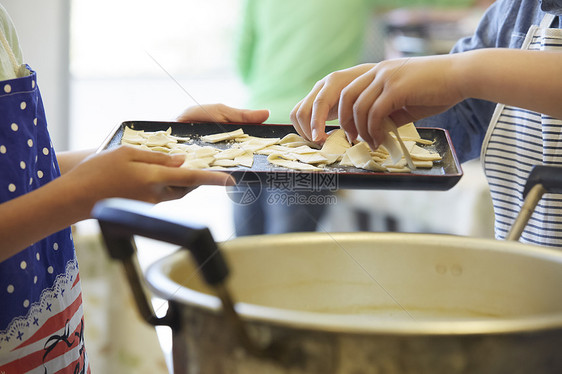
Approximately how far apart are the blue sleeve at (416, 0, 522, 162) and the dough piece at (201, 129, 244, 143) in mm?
226

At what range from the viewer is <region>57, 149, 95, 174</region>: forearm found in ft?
2.17

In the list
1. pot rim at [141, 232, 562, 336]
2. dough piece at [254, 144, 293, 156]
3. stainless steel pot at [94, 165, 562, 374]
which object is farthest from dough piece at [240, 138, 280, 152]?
pot rim at [141, 232, 562, 336]

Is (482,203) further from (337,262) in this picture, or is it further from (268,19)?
(337,262)

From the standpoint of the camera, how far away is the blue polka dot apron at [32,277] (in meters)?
0.51

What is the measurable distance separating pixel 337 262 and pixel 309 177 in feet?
0.79

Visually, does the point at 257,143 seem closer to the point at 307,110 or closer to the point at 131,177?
the point at 307,110

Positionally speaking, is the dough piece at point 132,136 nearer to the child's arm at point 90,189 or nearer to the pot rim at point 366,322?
the child's arm at point 90,189

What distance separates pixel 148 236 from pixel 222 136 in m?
0.47

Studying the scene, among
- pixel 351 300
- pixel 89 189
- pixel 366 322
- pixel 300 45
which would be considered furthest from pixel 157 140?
pixel 300 45

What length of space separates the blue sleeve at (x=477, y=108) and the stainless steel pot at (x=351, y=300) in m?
0.38

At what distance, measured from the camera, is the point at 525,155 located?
68 cm

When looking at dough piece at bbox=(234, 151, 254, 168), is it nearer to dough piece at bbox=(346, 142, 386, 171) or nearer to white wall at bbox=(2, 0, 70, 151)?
dough piece at bbox=(346, 142, 386, 171)

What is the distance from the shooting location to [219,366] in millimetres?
279

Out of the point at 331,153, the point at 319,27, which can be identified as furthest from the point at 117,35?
the point at 331,153
